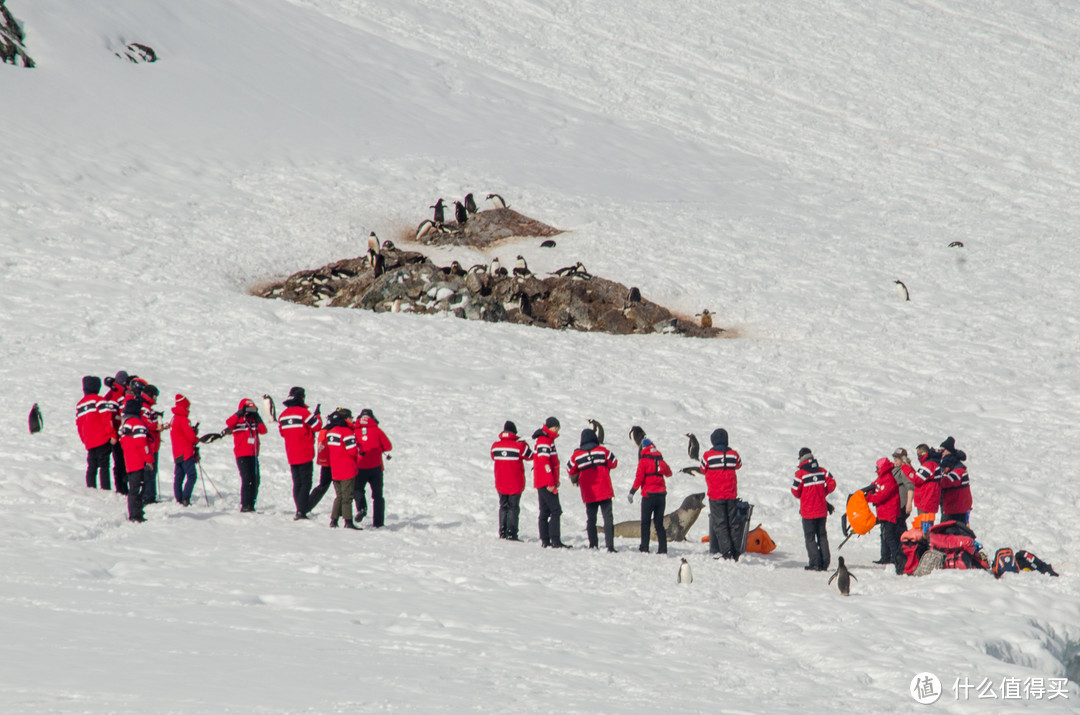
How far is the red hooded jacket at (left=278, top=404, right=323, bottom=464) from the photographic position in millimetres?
12562

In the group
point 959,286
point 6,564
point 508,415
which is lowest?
point 6,564

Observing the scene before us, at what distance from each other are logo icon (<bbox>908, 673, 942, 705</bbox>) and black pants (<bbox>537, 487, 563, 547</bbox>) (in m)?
4.93

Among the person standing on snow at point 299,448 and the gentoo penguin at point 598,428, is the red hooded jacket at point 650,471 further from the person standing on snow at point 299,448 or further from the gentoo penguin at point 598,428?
the gentoo penguin at point 598,428

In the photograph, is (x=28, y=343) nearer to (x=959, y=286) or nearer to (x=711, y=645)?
(x=711, y=645)

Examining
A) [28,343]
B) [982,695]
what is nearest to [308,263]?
[28,343]

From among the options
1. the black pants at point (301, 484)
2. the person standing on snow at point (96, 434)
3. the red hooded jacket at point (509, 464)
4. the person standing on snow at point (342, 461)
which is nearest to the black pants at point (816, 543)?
the red hooded jacket at point (509, 464)

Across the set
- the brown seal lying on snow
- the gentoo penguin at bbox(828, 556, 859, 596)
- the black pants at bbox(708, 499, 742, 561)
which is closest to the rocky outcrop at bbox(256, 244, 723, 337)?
the brown seal lying on snow

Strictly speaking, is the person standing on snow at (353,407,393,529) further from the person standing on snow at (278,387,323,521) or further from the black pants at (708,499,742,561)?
the black pants at (708,499,742,561)

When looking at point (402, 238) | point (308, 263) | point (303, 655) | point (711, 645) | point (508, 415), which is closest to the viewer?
point (303, 655)

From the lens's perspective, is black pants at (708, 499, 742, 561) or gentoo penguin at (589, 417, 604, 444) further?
gentoo penguin at (589, 417, 604, 444)

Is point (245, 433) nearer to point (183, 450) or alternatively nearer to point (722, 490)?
point (183, 450)

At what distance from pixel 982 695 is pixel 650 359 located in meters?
14.1

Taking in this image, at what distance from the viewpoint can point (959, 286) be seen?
27656 mm

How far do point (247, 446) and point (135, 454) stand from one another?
1.39 meters
